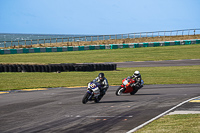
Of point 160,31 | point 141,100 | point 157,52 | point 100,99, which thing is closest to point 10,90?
point 100,99

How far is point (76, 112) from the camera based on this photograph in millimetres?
13016

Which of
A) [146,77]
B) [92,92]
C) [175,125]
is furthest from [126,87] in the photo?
[146,77]

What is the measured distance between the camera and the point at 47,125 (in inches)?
417

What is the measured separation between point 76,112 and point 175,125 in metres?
4.23

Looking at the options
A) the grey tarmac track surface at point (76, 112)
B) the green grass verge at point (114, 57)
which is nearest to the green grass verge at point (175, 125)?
the grey tarmac track surface at point (76, 112)

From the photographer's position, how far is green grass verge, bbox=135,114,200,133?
9.74 meters

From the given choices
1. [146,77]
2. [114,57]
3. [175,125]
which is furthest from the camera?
[114,57]

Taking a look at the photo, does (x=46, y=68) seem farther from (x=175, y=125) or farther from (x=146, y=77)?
(x=175, y=125)

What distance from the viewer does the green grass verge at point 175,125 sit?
32.0 ft

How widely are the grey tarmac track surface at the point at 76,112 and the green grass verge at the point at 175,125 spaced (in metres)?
0.59

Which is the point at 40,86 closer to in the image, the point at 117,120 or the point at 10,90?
the point at 10,90

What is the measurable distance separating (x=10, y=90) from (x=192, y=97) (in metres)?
11.4

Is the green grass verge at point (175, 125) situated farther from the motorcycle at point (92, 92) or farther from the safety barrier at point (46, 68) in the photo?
the safety barrier at point (46, 68)

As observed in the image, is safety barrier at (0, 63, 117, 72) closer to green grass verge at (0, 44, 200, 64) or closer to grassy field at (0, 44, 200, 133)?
grassy field at (0, 44, 200, 133)
